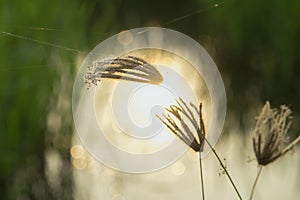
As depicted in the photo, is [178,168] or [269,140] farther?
[178,168]

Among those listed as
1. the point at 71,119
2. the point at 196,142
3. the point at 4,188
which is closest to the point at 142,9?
the point at 71,119

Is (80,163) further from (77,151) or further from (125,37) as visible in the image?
(125,37)

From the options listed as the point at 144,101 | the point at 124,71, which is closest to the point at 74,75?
the point at 144,101

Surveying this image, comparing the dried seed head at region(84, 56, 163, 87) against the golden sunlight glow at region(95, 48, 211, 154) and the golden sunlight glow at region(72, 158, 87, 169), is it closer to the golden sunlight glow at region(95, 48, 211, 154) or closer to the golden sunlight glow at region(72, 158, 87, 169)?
the golden sunlight glow at region(95, 48, 211, 154)

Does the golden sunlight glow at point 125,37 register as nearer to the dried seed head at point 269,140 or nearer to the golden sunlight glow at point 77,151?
the golden sunlight glow at point 77,151

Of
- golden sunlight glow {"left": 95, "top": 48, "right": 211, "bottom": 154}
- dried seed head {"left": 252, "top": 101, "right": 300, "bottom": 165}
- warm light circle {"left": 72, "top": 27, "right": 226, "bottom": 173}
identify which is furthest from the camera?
warm light circle {"left": 72, "top": 27, "right": 226, "bottom": 173}

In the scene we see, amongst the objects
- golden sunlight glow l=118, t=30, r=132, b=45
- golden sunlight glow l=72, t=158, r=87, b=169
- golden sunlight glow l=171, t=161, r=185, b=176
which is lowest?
golden sunlight glow l=171, t=161, r=185, b=176

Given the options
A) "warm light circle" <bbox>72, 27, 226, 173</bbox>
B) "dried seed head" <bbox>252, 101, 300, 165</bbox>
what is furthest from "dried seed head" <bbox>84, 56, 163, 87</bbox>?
"warm light circle" <bbox>72, 27, 226, 173</bbox>

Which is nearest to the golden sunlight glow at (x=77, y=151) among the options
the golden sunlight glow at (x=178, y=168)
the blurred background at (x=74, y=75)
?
the blurred background at (x=74, y=75)

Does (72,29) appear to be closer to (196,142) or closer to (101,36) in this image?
(101,36)
